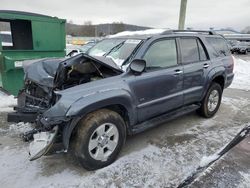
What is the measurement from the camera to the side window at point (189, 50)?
13.9 feet

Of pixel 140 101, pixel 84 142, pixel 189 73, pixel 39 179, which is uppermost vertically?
pixel 189 73

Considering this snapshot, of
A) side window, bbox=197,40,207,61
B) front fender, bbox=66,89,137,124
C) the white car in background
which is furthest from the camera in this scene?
the white car in background

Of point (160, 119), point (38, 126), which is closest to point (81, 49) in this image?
point (160, 119)

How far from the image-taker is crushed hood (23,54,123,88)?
3.23 meters

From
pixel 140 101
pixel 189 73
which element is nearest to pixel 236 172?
pixel 140 101

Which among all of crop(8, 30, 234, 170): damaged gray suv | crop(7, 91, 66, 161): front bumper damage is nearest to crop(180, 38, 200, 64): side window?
crop(8, 30, 234, 170): damaged gray suv

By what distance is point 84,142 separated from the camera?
292cm

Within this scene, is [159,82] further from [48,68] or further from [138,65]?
[48,68]

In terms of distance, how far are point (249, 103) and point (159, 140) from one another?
381 cm

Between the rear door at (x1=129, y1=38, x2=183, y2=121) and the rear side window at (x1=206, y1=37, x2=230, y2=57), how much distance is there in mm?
1391

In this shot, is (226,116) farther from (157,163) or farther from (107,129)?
(107,129)

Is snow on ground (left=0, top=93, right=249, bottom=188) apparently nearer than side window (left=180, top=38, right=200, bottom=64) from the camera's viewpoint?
Yes

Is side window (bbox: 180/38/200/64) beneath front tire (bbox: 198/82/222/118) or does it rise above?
above

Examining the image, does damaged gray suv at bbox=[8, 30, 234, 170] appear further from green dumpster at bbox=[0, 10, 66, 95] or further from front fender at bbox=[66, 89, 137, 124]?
green dumpster at bbox=[0, 10, 66, 95]
